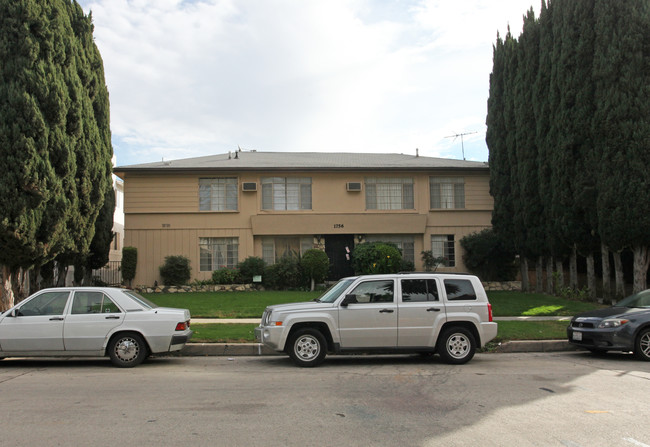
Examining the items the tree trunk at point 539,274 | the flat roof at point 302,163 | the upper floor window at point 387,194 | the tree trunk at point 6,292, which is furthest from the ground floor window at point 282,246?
the tree trunk at point 6,292

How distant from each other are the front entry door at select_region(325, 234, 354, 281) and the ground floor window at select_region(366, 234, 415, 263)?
3.58 feet

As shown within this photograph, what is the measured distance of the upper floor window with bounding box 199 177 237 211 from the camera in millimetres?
26188

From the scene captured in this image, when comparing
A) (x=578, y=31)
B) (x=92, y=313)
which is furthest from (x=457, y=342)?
(x=578, y=31)

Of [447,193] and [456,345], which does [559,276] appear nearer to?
[447,193]

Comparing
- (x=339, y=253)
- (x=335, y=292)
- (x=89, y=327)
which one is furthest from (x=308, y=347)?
(x=339, y=253)

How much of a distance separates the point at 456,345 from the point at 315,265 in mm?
13791

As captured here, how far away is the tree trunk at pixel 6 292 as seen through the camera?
14630mm

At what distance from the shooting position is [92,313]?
33.9ft

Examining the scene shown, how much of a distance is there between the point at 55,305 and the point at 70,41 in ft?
31.3

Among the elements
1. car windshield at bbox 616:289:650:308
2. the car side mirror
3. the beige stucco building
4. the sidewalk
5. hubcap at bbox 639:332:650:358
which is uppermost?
the beige stucco building

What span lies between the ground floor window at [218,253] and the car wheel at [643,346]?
59.5 ft

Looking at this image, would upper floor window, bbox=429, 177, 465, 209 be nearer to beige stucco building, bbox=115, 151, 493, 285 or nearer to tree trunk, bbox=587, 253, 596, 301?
beige stucco building, bbox=115, 151, 493, 285

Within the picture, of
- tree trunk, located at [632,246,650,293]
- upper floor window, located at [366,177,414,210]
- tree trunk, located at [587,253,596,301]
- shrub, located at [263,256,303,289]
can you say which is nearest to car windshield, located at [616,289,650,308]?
tree trunk, located at [632,246,650,293]

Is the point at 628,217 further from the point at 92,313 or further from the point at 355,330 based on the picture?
the point at 92,313
